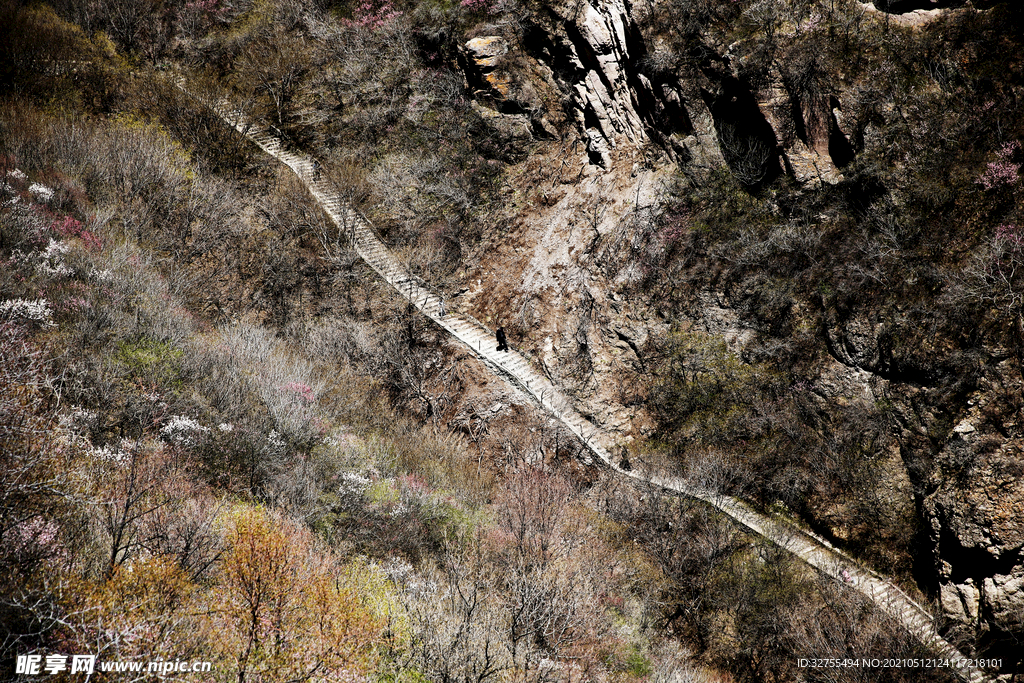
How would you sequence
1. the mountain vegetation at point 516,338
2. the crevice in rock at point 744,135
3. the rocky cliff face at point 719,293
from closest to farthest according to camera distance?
the mountain vegetation at point 516,338, the rocky cliff face at point 719,293, the crevice in rock at point 744,135

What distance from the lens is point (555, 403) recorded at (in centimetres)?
2188

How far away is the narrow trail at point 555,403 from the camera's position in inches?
612

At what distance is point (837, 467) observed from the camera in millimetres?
17766

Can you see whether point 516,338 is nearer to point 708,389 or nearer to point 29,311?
point 708,389

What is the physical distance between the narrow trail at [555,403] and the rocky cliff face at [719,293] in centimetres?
81

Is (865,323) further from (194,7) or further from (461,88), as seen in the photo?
(194,7)

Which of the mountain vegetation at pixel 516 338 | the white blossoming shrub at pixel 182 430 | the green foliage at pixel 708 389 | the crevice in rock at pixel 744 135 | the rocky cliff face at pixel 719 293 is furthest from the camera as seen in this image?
the crevice in rock at pixel 744 135

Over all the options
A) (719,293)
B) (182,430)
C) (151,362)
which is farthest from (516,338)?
(182,430)

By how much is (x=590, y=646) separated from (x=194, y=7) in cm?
3961

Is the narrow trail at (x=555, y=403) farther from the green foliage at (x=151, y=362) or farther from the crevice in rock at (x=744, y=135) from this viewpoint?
the crevice in rock at (x=744, y=135)

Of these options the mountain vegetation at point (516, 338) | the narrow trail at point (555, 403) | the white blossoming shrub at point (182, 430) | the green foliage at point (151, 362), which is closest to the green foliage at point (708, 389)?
the mountain vegetation at point (516, 338)

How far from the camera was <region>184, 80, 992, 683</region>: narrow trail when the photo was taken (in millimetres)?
15555

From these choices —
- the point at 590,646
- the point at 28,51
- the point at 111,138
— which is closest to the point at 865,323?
the point at 590,646

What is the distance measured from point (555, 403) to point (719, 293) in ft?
25.8
